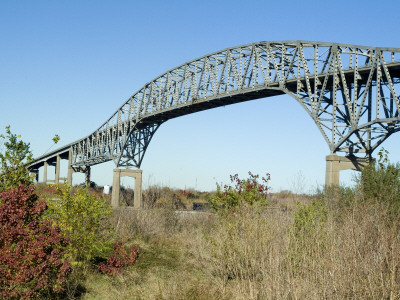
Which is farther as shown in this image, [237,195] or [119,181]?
[119,181]

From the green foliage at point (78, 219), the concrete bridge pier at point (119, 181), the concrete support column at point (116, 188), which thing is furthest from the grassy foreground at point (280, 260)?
the concrete support column at point (116, 188)

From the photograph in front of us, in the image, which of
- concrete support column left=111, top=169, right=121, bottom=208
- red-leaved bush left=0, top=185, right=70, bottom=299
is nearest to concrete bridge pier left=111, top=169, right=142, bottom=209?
concrete support column left=111, top=169, right=121, bottom=208

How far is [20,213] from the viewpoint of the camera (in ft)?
33.8

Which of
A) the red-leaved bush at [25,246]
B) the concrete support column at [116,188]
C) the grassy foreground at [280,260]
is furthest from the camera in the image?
the concrete support column at [116,188]

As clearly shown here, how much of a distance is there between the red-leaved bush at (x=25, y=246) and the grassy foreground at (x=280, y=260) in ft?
7.36

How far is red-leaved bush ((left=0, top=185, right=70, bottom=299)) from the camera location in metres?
9.99

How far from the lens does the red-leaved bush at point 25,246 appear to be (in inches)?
393

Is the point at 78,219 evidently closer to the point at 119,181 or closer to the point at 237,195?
the point at 237,195

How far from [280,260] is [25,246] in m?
5.20

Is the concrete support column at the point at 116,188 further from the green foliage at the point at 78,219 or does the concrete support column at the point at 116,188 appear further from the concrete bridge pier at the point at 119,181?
the green foliage at the point at 78,219

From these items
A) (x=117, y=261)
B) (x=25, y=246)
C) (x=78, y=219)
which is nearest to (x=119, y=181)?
(x=117, y=261)

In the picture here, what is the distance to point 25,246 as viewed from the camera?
10.3m

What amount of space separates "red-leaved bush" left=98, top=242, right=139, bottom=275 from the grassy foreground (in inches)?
8.8

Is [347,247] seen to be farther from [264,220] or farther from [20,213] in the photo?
[20,213]
